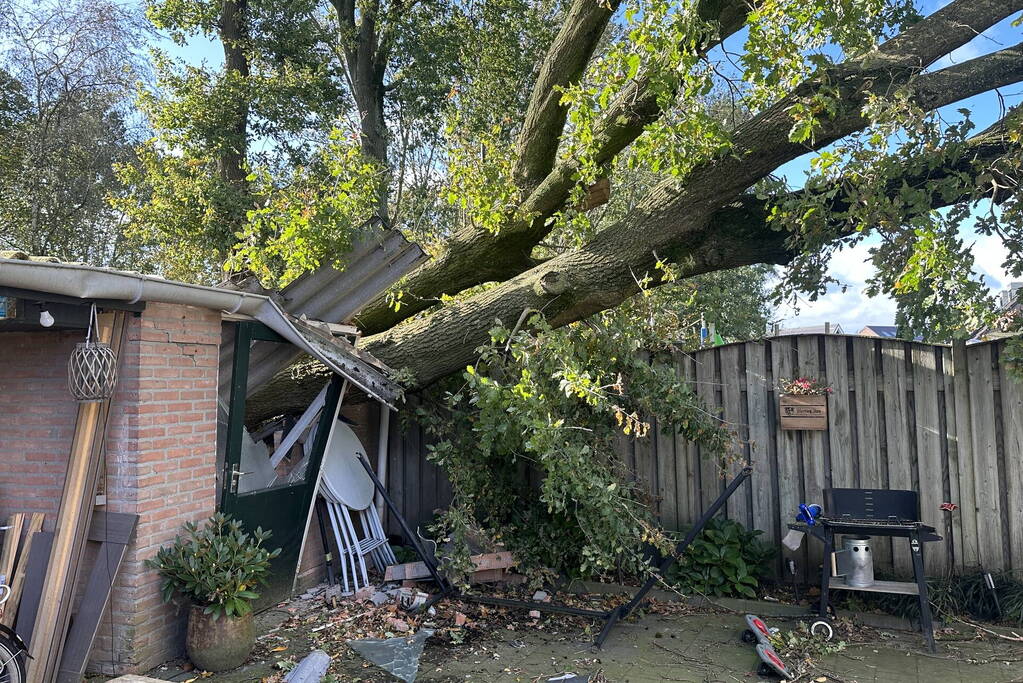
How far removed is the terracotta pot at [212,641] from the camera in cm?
412

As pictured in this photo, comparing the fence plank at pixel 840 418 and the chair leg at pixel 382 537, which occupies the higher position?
the fence plank at pixel 840 418

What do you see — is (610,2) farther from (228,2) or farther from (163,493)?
(228,2)

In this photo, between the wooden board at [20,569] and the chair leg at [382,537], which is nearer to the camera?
the wooden board at [20,569]

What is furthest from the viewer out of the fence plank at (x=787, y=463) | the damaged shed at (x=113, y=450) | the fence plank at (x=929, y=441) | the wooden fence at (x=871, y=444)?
the fence plank at (x=787, y=463)

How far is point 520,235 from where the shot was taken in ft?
22.1

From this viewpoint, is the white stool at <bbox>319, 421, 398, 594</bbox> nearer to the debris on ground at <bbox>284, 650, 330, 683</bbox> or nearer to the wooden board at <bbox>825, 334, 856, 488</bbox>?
the debris on ground at <bbox>284, 650, 330, 683</bbox>

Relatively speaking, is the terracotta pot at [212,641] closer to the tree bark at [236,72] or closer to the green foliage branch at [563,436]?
the green foliage branch at [563,436]

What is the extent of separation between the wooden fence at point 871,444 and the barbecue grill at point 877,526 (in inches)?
15.7

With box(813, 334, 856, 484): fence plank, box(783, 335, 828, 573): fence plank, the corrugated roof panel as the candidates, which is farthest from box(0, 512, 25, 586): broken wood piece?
box(813, 334, 856, 484): fence plank

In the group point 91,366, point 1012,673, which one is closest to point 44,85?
point 91,366

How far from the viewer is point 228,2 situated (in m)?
12.5

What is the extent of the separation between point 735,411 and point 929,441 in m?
1.44

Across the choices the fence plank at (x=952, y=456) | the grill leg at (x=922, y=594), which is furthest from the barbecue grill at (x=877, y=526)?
the fence plank at (x=952, y=456)

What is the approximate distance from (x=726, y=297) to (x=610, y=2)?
8.59 metres
